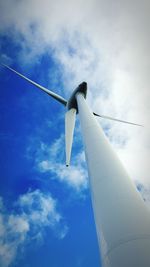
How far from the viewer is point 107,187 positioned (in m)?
7.20

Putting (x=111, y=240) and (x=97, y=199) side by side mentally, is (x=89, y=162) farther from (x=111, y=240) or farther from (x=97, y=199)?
(x=111, y=240)

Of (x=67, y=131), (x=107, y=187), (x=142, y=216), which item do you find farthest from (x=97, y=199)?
(x=67, y=131)

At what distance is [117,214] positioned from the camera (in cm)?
610

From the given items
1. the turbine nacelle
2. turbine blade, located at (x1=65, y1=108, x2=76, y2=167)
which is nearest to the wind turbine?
turbine blade, located at (x1=65, y1=108, x2=76, y2=167)

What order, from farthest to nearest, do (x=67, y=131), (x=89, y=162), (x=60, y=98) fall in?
(x=60, y=98) < (x=67, y=131) < (x=89, y=162)

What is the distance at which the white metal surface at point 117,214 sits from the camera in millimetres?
5105

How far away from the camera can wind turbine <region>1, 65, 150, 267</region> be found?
16.8ft

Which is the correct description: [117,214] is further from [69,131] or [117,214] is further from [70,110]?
[70,110]

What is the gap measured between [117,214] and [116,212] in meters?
0.08

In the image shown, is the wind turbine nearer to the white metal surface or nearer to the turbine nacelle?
the white metal surface

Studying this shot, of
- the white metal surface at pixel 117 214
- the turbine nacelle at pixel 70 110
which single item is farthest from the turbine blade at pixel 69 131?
the white metal surface at pixel 117 214

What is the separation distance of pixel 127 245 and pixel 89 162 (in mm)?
4108

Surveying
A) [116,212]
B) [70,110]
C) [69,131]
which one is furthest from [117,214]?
[70,110]

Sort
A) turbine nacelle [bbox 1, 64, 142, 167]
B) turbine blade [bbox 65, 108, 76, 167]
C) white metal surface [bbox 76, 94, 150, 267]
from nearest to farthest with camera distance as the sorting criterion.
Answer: white metal surface [bbox 76, 94, 150, 267]
turbine blade [bbox 65, 108, 76, 167]
turbine nacelle [bbox 1, 64, 142, 167]
